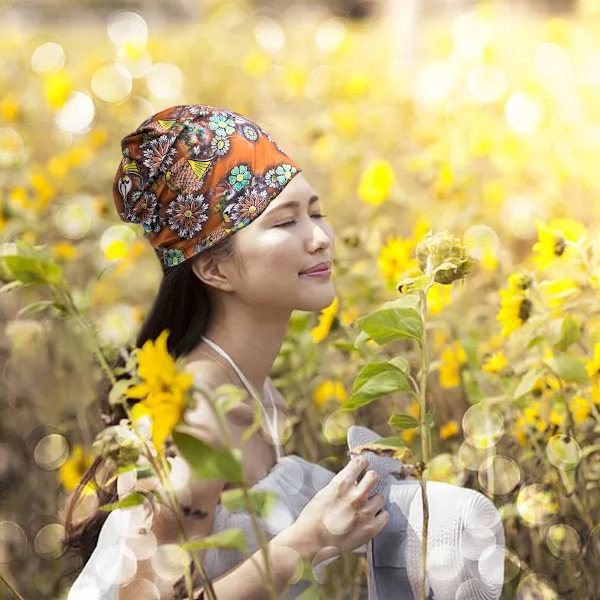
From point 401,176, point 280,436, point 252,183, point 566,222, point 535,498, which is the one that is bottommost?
point 401,176

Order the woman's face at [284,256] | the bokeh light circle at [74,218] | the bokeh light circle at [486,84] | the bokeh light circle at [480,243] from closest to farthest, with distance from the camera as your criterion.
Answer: the woman's face at [284,256]
the bokeh light circle at [480,243]
the bokeh light circle at [74,218]
the bokeh light circle at [486,84]

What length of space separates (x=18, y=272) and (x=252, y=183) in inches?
11.7

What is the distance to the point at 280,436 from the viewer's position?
3.55ft

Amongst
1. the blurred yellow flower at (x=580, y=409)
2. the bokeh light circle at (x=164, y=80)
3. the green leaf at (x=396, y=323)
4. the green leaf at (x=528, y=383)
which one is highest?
the green leaf at (x=396, y=323)

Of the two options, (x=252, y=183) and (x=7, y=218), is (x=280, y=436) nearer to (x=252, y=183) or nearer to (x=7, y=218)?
(x=252, y=183)

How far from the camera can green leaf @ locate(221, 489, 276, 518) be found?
24.5 inches

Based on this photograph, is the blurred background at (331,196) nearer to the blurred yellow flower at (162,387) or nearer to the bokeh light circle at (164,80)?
the bokeh light circle at (164,80)

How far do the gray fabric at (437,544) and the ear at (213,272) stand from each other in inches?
7.8

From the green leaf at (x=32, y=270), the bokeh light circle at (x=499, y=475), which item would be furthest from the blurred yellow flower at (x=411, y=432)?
the green leaf at (x=32, y=270)

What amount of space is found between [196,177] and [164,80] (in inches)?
108

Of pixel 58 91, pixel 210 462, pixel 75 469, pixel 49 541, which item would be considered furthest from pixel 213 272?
pixel 58 91

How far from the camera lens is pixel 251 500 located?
0.66m

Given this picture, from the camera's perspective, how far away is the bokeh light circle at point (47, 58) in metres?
3.75

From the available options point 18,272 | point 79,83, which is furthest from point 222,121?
point 79,83
